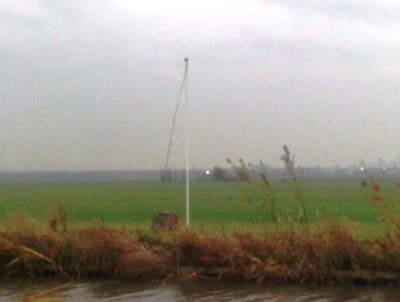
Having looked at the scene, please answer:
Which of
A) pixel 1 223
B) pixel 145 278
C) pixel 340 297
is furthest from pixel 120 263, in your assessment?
pixel 340 297

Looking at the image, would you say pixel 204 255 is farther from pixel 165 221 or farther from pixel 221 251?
pixel 165 221

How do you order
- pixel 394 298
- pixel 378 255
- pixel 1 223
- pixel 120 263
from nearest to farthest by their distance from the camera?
pixel 394 298 → pixel 378 255 → pixel 120 263 → pixel 1 223

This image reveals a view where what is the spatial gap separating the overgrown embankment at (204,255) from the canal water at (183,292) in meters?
0.38

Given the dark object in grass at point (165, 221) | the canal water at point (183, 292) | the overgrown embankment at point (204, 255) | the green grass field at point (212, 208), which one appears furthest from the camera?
the dark object in grass at point (165, 221)

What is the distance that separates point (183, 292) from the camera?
45.3 ft

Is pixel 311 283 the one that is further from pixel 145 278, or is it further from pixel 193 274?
pixel 145 278

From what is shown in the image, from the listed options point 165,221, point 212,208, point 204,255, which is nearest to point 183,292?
point 204,255

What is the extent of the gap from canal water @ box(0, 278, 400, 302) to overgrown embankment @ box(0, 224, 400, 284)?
382 millimetres

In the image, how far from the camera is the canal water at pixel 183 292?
1318 centimetres

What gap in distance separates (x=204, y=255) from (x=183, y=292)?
1623mm

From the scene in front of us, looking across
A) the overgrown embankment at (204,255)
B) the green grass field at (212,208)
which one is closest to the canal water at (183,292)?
the overgrown embankment at (204,255)

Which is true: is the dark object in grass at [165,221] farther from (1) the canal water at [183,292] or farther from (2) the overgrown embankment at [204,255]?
(1) the canal water at [183,292]

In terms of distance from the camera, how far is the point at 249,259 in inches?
589

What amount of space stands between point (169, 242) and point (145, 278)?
37.7 inches
